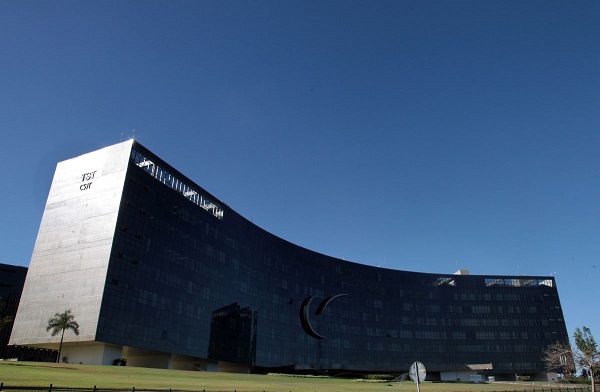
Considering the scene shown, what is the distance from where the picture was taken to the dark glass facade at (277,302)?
323 ft

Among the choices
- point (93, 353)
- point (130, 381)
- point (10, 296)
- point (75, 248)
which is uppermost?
point (10, 296)

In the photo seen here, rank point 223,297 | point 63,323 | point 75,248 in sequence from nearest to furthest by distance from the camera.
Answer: point 63,323 → point 75,248 → point 223,297

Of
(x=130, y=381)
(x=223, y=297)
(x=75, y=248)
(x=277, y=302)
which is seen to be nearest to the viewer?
(x=130, y=381)

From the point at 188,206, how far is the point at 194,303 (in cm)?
2299

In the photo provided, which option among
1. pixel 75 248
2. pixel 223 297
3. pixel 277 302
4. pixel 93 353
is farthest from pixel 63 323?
pixel 277 302

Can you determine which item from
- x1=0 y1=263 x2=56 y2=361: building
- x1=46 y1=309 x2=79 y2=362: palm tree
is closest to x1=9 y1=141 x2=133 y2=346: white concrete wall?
x1=46 y1=309 x2=79 y2=362: palm tree

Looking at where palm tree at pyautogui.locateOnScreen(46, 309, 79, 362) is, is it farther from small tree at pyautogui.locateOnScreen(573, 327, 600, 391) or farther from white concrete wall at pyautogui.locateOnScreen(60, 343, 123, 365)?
small tree at pyautogui.locateOnScreen(573, 327, 600, 391)

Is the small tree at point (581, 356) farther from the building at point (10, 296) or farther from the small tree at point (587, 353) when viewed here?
the building at point (10, 296)

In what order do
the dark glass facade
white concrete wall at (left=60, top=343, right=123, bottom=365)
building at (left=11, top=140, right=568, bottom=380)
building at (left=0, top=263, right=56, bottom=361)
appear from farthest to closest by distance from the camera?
1. building at (left=0, top=263, right=56, bottom=361)
2. the dark glass facade
3. building at (left=11, top=140, right=568, bottom=380)
4. white concrete wall at (left=60, top=343, right=123, bottom=365)

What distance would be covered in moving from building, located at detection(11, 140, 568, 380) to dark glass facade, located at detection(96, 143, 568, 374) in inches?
14.2

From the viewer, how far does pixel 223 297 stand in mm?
121062

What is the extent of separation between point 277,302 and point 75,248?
210ft

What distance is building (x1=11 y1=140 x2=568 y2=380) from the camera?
94125 millimetres

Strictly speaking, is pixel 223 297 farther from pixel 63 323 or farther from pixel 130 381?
pixel 130 381
